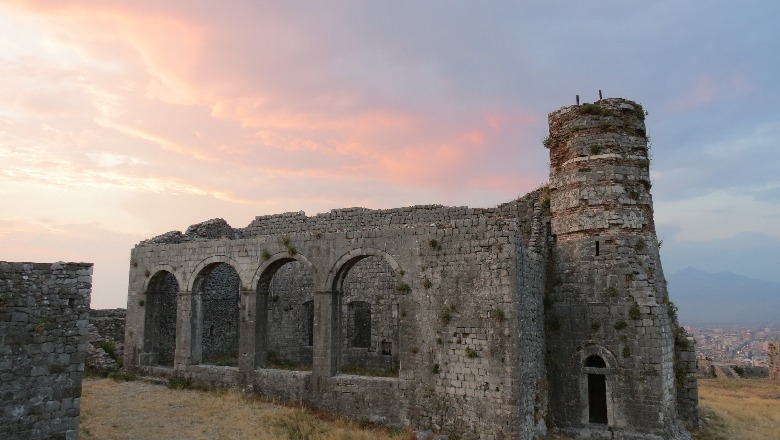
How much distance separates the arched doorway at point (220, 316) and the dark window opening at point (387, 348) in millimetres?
6113

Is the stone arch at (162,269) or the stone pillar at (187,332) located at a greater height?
the stone arch at (162,269)

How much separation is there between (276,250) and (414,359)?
236 inches

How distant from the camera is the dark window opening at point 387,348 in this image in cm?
2061

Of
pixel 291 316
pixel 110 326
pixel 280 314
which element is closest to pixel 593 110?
pixel 291 316

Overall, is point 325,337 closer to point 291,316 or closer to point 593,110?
point 291,316

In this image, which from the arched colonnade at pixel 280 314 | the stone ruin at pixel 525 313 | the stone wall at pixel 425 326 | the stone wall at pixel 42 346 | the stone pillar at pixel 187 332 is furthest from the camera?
the stone pillar at pixel 187 332

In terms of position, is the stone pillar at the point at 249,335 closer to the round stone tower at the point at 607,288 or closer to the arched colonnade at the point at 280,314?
the arched colonnade at the point at 280,314

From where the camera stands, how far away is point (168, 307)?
866 inches

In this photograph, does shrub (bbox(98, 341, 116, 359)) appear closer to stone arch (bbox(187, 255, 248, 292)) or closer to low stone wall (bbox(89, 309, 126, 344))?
low stone wall (bbox(89, 309, 126, 344))

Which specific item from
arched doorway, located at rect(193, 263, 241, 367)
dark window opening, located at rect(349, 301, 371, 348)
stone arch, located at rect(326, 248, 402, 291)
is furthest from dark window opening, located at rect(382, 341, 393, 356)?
arched doorway, located at rect(193, 263, 241, 367)

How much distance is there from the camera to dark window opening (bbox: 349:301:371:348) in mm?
22281

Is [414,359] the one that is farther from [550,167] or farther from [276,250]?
[550,167]

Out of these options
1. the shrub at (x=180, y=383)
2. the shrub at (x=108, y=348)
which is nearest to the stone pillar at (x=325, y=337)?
the shrub at (x=180, y=383)

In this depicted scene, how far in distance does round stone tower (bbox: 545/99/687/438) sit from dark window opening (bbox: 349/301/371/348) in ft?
28.8
